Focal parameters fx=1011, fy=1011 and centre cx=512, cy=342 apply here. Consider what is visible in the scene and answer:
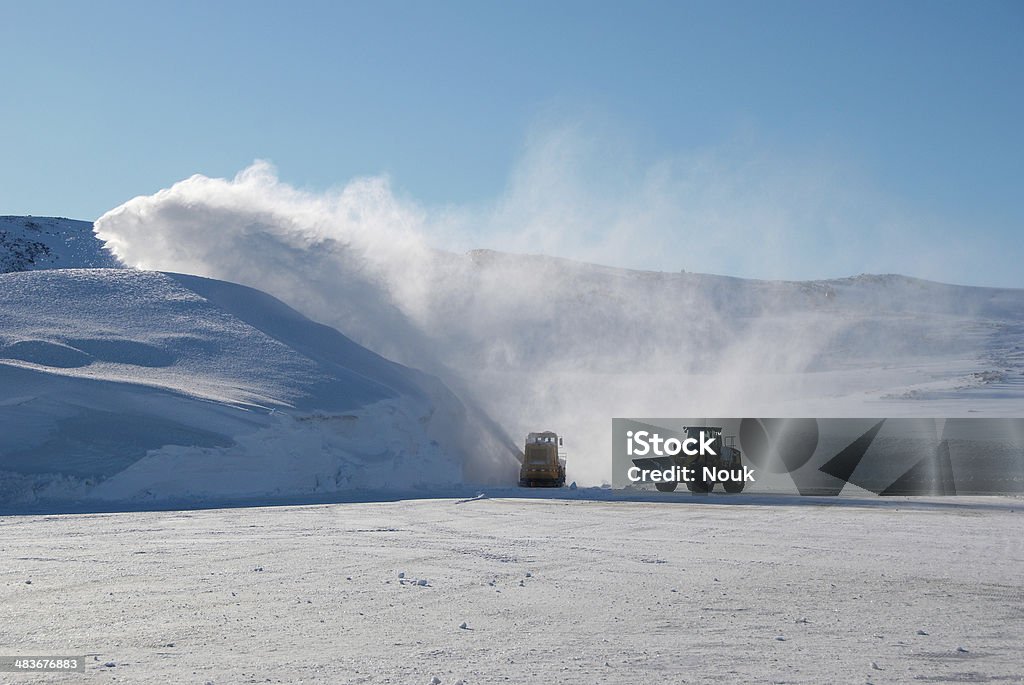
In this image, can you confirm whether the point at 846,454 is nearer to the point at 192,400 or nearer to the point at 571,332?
the point at 192,400

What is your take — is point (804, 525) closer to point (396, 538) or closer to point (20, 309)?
point (396, 538)

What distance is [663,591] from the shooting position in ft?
35.1

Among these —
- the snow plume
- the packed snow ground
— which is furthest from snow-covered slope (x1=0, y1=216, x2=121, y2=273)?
the packed snow ground

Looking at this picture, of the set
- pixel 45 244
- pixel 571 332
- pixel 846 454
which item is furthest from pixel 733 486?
pixel 45 244

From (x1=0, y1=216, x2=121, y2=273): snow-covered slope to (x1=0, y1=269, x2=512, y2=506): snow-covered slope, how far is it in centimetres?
2190

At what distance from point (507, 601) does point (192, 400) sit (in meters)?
19.6

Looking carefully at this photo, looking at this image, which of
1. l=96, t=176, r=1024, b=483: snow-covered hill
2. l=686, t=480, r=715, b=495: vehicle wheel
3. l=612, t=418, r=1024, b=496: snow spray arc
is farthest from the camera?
l=96, t=176, r=1024, b=483: snow-covered hill

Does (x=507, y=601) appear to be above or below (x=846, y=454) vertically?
below

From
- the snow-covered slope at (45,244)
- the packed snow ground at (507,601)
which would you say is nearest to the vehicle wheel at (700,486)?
the packed snow ground at (507,601)

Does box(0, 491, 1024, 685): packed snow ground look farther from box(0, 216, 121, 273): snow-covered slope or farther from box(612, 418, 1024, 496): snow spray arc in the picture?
box(0, 216, 121, 273): snow-covered slope

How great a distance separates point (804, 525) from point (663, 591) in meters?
9.09

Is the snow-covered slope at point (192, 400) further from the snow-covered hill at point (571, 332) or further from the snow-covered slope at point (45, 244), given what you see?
the snow-covered slope at point (45, 244)

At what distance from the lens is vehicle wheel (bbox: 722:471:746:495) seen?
96.4 ft

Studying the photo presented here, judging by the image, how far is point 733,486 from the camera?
29.6 metres
